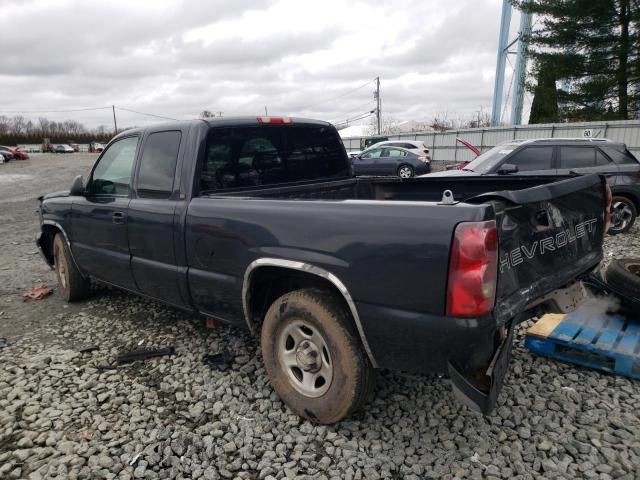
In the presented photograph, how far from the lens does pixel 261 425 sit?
9.20 ft

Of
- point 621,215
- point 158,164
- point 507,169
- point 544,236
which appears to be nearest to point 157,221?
point 158,164

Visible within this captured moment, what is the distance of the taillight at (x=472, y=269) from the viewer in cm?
204

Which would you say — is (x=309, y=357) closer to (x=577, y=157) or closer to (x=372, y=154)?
(x=577, y=157)


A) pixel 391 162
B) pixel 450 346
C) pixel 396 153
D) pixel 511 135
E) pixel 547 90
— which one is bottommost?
pixel 450 346

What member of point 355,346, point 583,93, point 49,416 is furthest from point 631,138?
point 49,416

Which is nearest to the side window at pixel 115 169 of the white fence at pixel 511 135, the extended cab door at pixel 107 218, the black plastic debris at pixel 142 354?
the extended cab door at pixel 107 218

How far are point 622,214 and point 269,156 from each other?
723 centimetres

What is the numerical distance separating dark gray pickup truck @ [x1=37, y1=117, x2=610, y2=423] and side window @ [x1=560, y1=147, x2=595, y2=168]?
209 inches

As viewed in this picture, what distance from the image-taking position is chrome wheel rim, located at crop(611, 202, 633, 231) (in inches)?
317

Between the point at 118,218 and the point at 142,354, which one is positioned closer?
the point at 142,354

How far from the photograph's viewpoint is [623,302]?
3.55 m

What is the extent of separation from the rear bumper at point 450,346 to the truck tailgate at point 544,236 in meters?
0.15

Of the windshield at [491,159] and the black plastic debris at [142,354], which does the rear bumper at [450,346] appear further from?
the windshield at [491,159]

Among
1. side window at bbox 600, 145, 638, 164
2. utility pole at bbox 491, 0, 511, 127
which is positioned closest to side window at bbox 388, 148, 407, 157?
side window at bbox 600, 145, 638, 164
